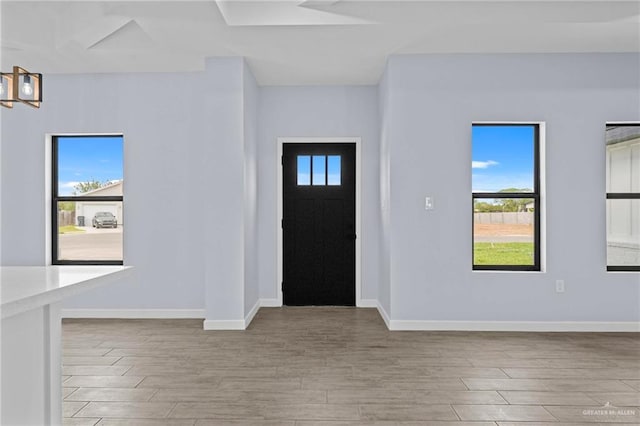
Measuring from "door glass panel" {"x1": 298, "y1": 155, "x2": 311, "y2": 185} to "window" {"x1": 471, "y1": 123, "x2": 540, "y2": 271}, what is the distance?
205cm

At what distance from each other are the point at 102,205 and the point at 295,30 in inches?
124

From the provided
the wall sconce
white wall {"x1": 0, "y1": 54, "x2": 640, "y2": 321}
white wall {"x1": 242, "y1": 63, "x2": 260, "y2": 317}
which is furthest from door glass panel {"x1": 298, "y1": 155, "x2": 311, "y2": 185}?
the wall sconce

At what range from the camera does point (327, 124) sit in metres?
6.12

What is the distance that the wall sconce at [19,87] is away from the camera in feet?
10.4

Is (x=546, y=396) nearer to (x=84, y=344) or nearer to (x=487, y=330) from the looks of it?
(x=487, y=330)

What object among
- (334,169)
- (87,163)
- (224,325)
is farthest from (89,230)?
(334,169)

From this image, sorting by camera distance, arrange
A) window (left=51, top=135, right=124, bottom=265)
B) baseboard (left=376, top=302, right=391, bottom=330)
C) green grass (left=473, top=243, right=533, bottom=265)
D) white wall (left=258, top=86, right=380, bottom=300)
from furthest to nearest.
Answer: white wall (left=258, top=86, right=380, bottom=300), green grass (left=473, top=243, right=533, bottom=265), window (left=51, top=135, right=124, bottom=265), baseboard (left=376, top=302, right=391, bottom=330)

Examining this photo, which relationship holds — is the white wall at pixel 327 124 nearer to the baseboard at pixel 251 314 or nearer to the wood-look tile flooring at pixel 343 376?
the baseboard at pixel 251 314

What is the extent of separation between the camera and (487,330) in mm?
4883

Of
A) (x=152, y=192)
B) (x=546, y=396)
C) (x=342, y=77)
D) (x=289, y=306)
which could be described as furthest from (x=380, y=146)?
(x=546, y=396)

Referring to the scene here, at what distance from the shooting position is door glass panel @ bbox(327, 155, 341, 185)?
621 cm

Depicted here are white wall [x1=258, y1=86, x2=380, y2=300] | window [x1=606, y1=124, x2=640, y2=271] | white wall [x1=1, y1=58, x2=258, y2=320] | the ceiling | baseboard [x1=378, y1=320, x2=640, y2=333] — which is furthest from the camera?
white wall [x1=258, y1=86, x2=380, y2=300]

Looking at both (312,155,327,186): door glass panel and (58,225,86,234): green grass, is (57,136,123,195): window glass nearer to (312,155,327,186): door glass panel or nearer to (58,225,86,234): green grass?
(58,225,86,234): green grass

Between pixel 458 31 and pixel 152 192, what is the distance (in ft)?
12.1
